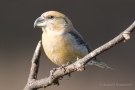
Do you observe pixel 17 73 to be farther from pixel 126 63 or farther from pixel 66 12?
pixel 126 63

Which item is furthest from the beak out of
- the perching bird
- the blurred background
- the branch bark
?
the blurred background

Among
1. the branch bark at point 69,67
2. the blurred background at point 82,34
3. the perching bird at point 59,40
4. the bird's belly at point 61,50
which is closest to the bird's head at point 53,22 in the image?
the perching bird at point 59,40

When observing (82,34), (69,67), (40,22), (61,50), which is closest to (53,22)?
(40,22)

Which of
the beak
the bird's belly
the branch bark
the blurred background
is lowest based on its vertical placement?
the branch bark

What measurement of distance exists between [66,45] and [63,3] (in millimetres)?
2286

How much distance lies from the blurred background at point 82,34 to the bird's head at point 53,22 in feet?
5.41

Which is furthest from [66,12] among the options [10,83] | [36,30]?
[10,83]

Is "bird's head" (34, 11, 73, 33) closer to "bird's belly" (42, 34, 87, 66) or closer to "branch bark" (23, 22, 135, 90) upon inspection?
"bird's belly" (42, 34, 87, 66)

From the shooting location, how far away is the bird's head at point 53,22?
3.98 m

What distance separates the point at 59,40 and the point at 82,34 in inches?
80.9

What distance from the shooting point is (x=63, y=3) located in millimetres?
6043

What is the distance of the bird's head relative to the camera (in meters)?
3.98

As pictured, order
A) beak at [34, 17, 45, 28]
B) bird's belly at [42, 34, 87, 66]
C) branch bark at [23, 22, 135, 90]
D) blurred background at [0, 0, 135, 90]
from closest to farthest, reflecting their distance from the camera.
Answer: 1. branch bark at [23, 22, 135, 90]
2. bird's belly at [42, 34, 87, 66]
3. beak at [34, 17, 45, 28]
4. blurred background at [0, 0, 135, 90]

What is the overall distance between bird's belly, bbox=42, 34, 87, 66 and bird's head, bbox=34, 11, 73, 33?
17 cm
